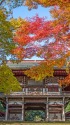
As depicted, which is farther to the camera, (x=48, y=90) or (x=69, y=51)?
(x=48, y=90)

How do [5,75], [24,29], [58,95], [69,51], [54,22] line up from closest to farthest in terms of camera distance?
[54,22] → [5,75] → [69,51] → [24,29] → [58,95]

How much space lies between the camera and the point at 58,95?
26.3m

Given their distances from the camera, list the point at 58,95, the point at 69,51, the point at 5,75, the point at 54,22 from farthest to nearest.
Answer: the point at 58,95 < the point at 69,51 < the point at 5,75 < the point at 54,22

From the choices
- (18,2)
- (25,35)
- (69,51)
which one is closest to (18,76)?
(25,35)

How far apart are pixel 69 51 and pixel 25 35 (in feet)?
14.2

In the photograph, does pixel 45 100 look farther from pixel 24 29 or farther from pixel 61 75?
pixel 24 29

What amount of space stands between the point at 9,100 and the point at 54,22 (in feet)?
49.0

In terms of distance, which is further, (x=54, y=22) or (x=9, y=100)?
(x=9, y=100)

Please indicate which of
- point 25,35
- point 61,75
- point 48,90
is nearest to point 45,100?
point 48,90

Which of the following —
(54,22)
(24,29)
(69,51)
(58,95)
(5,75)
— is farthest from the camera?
(58,95)

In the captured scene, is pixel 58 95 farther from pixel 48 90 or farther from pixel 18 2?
pixel 18 2

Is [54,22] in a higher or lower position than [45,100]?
higher

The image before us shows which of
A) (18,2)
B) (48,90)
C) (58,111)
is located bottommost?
(58,111)

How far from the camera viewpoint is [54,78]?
27.6 metres
